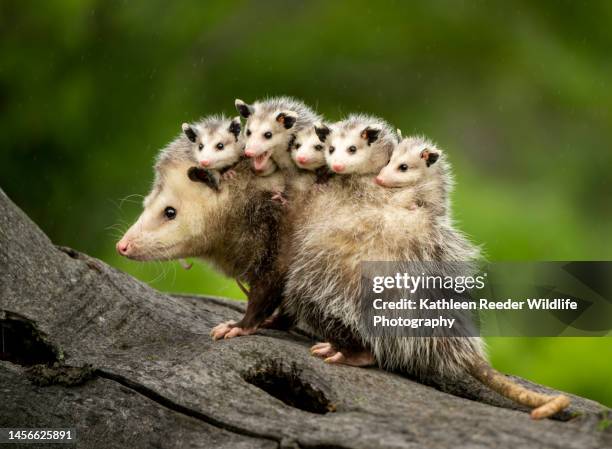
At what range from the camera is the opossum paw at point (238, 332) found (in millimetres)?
3476

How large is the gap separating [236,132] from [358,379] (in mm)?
1136

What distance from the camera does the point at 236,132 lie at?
3758 millimetres

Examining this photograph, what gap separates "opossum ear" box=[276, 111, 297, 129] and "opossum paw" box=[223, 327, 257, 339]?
32.3 inches

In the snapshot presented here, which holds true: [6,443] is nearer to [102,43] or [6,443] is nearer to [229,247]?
[229,247]

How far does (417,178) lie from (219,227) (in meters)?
0.78

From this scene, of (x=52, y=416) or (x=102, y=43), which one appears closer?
(x=52, y=416)

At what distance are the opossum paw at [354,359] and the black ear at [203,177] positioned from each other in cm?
81

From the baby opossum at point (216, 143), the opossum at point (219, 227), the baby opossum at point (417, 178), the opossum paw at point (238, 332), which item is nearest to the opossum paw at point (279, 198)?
the opossum at point (219, 227)

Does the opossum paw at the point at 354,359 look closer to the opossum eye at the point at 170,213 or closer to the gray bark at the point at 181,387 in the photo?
the gray bark at the point at 181,387

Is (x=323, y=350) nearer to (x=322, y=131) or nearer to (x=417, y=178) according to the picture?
(x=417, y=178)

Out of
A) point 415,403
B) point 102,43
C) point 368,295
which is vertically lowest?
point 415,403

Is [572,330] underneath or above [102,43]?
underneath

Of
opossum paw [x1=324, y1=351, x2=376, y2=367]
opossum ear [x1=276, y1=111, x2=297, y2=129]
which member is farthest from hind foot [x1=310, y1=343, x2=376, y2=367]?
opossum ear [x1=276, y1=111, x2=297, y2=129]

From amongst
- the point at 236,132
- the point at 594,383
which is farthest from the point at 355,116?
the point at 594,383
